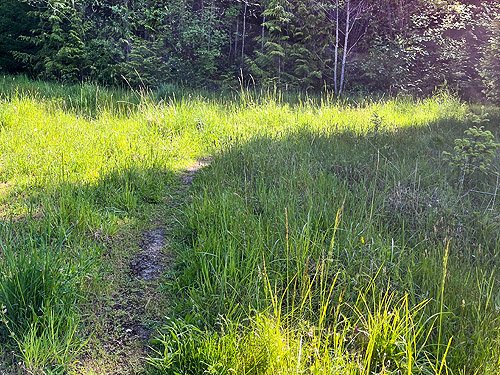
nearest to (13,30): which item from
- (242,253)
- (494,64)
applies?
(242,253)

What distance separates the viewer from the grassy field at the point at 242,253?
196 cm

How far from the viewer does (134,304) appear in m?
2.46

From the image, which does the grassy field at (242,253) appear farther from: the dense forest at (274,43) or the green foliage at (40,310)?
the dense forest at (274,43)

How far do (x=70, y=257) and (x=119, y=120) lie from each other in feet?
13.0

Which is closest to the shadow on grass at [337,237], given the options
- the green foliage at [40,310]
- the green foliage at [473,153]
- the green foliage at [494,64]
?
the green foliage at [473,153]

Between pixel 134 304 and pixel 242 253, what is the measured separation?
2.62ft

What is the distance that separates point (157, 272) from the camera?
9.21 ft

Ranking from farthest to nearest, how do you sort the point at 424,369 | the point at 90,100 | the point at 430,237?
the point at 90,100
the point at 430,237
the point at 424,369

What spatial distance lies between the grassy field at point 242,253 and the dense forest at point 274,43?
659cm

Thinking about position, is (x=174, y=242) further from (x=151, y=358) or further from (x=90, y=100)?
(x=90, y=100)

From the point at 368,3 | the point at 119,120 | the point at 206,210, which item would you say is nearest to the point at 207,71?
the point at 368,3

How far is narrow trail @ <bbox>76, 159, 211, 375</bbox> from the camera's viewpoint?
79.7 inches

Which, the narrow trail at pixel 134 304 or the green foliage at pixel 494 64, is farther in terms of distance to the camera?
the green foliage at pixel 494 64

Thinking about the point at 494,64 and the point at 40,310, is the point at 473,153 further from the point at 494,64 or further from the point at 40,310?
the point at 494,64
